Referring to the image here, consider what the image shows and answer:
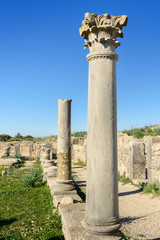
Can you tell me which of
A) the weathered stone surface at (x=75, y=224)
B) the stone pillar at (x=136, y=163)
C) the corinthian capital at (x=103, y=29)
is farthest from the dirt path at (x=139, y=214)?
the corinthian capital at (x=103, y=29)

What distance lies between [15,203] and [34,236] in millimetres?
2518

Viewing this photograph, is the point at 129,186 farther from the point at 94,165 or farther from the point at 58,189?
the point at 94,165

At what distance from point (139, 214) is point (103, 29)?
15.5 ft

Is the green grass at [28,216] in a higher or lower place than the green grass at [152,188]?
lower

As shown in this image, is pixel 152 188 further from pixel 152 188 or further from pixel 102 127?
pixel 102 127

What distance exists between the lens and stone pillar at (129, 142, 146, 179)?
384 inches

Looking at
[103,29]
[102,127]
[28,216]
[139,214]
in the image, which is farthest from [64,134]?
[103,29]

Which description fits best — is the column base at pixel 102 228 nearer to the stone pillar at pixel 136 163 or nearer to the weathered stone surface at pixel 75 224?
the weathered stone surface at pixel 75 224

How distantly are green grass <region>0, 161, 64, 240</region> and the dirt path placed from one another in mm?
1524

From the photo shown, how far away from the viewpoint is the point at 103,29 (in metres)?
3.16

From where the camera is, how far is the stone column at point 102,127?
2.88 m

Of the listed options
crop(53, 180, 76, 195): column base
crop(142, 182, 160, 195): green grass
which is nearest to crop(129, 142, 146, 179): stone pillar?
crop(142, 182, 160, 195): green grass

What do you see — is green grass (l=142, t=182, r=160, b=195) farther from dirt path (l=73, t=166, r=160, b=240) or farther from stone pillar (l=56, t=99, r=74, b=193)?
stone pillar (l=56, t=99, r=74, b=193)

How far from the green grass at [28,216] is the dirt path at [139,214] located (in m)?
1.52
